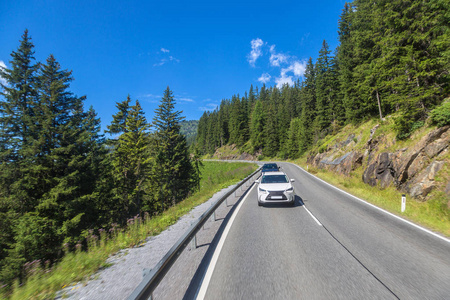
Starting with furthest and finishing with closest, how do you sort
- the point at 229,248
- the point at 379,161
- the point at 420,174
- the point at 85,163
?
the point at 85,163 → the point at 379,161 → the point at 420,174 → the point at 229,248

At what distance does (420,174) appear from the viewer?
33.8 ft

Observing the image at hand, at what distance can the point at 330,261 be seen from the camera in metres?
4.30

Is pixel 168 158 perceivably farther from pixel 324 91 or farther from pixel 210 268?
pixel 324 91

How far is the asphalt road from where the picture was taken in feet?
10.8

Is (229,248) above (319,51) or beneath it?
beneath

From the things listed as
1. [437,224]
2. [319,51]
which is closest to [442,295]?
[437,224]

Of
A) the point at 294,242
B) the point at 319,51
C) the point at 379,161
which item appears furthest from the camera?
the point at 319,51

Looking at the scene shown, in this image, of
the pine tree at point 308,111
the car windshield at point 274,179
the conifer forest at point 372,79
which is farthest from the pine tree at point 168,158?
the pine tree at point 308,111

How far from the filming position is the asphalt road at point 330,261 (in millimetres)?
3287

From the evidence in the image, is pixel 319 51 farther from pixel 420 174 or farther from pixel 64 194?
pixel 64 194

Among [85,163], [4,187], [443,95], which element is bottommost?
[4,187]

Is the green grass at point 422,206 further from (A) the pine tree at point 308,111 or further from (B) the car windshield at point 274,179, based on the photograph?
(A) the pine tree at point 308,111

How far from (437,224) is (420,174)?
16.4 feet

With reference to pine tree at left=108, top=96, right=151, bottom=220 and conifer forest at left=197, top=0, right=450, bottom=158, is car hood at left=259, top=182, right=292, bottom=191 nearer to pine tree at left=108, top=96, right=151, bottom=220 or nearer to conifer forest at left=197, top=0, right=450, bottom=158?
conifer forest at left=197, top=0, right=450, bottom=158
